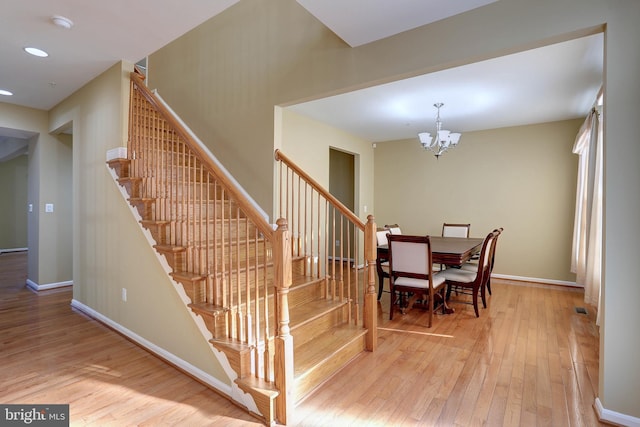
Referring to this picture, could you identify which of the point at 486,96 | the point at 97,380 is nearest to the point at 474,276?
the point at 486,96

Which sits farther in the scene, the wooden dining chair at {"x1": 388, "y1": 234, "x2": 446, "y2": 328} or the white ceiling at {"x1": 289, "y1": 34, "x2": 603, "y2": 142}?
the wooden dining chair at {"x1": 388, "y1": 234, "x2": 446, "y2": 328}

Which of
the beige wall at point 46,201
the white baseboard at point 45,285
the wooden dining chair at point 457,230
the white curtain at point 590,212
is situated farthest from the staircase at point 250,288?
the wooden dining chair at point 457,230

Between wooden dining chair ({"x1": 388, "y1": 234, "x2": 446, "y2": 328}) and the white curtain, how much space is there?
146 centimetres

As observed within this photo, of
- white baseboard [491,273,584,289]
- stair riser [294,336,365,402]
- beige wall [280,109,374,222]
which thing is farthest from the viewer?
white baseboard [491,273,584,289]

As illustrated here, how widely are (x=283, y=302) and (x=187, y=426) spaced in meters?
0.85

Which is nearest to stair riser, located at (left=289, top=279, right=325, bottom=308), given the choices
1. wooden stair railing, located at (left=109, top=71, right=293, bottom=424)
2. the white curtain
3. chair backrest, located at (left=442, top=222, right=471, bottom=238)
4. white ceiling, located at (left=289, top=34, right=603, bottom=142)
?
wooden stair railing, located at (left=109, top=71, right=293, bottom=424)

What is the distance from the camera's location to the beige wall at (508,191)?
15.9ft

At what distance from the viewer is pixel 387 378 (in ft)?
7.37

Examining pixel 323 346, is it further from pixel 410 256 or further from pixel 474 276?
pixel 474 276

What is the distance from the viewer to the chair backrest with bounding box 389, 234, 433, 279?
10.1ft

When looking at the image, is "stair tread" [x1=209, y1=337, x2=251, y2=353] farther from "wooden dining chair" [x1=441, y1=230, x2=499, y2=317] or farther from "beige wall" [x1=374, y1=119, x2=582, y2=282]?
"beige wall" [x1=374, y1=119, x2=582, y2=282]

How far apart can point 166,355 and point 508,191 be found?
532 centimetres

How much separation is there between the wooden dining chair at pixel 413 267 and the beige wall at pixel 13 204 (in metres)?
10.2

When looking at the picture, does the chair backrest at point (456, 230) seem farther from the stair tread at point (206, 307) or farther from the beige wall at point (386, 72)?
the stair tread at point (206, 307)
